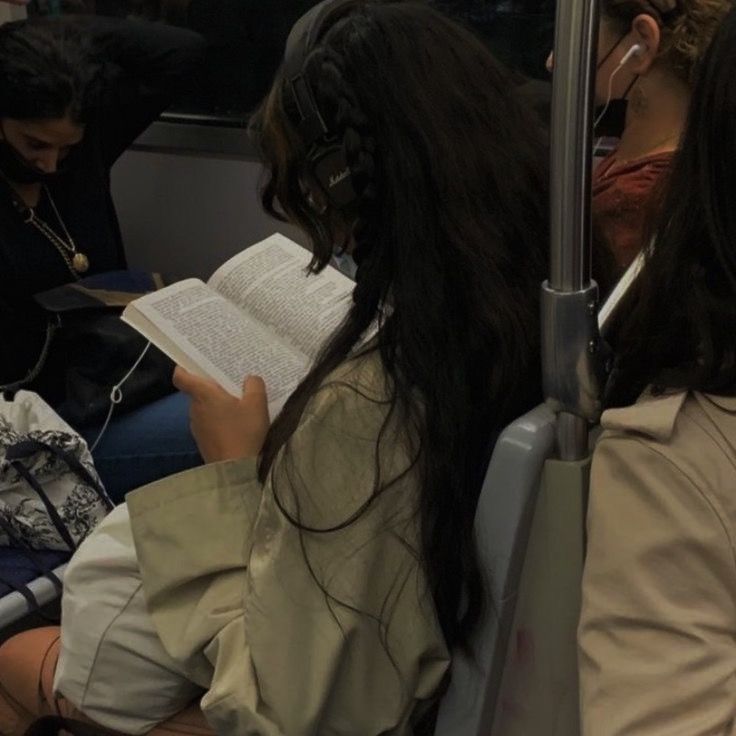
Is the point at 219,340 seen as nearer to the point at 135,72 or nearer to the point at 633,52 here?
the point at 633,52

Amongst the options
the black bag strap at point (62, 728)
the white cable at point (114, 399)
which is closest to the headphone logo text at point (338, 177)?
the black bag strap at point (62, 728)

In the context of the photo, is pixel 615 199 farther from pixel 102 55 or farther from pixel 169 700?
pixel 102 55

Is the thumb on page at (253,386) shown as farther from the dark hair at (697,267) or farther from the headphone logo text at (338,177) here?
the dark hair at (697,267)

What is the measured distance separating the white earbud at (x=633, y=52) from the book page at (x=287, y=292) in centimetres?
43

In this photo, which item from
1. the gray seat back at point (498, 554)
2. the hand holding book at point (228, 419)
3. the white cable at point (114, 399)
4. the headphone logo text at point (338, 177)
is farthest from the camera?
the white cable at point (114, 399)

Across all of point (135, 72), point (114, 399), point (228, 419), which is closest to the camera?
point (228, 419)

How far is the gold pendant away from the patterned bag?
49 centimetres

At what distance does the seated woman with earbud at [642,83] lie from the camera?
1.34 metres

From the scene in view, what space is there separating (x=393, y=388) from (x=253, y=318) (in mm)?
519

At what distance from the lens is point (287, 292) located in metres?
1.39

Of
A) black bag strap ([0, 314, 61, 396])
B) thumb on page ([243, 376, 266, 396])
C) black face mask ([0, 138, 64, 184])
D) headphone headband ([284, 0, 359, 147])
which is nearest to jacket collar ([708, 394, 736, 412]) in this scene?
headphone headband ([284, 0, 359, 147])

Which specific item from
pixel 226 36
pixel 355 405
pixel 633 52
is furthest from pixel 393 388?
pixel 226 36

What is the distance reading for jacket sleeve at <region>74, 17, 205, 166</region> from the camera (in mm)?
2150

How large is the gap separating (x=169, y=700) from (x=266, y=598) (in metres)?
0.24
